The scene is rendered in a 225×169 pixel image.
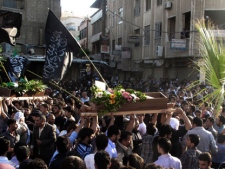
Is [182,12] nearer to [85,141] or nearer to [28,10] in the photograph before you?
[28,10]

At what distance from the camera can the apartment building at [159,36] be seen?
805 inches

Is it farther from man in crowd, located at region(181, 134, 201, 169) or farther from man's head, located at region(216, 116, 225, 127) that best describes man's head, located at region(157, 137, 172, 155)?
man's head, located at region(216, 116, 225, 127)

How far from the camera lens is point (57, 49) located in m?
7.88

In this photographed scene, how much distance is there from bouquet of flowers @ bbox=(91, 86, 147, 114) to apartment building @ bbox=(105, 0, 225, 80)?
33.4ft

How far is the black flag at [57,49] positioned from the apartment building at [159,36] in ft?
28.3

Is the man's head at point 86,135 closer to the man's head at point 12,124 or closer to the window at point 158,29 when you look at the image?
the man's head at point 12,124

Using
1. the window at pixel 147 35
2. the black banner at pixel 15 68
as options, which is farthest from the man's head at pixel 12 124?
the window at pixel 147 35

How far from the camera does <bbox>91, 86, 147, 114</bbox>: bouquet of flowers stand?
17.1 feet

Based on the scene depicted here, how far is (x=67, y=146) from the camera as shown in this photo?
455 centimetres

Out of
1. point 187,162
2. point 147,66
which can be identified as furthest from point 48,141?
point 147,66

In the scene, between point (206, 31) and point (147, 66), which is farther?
point (147, 66)

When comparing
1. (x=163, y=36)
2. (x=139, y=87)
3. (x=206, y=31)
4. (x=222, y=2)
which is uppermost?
(x=222, y=2)

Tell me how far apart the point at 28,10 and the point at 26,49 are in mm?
3572

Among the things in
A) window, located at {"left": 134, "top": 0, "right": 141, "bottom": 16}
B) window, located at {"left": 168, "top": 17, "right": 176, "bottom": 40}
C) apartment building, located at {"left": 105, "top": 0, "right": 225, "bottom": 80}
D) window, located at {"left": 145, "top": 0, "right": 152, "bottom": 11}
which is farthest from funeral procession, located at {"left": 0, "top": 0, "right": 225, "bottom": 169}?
window, located at {"left": 134, "top": 0, "right": 141, "bottom": 16}
